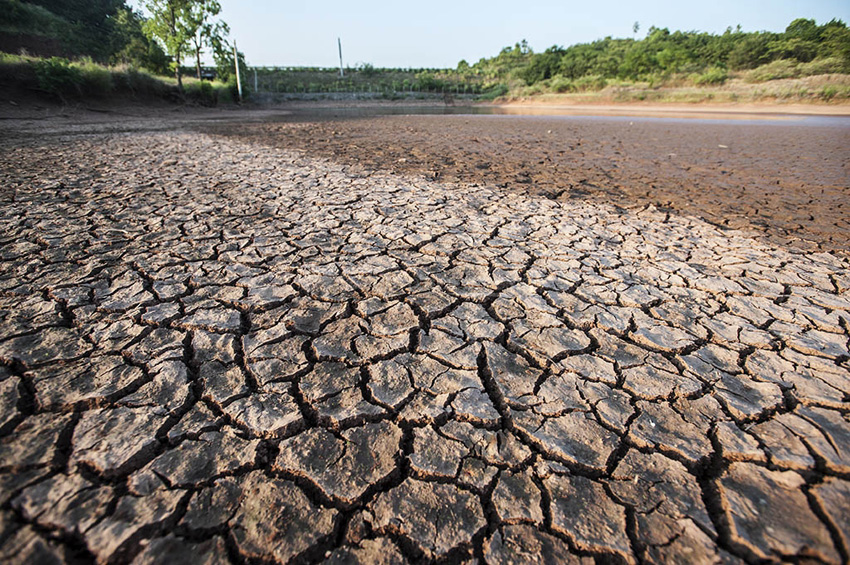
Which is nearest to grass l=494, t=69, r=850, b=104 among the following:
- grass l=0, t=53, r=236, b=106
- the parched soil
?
the parched soil

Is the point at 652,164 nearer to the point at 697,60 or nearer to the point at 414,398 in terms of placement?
the point at 414,398

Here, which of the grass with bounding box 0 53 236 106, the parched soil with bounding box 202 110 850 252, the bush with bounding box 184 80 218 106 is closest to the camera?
the parched soil with bounding box 202 110 850 252

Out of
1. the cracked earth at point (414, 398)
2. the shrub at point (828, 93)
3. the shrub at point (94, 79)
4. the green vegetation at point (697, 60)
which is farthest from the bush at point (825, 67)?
the shrub at point (94, 79)

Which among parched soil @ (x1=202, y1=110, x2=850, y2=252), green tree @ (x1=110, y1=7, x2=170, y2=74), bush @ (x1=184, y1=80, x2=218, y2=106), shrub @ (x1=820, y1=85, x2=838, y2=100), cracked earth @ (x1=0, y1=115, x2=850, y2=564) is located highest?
green tree @ (x1=110, y1=7, x2=170, y2=74)

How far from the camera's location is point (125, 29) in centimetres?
2848

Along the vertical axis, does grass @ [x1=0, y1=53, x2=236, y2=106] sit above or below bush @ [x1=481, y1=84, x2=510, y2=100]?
below

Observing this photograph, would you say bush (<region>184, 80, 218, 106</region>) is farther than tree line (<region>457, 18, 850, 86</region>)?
No

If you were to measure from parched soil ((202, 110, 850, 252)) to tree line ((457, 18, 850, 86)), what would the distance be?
21691 millimetres

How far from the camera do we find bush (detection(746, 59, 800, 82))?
920 inches

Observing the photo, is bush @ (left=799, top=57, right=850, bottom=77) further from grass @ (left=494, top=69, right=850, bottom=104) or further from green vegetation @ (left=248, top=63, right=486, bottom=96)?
green vegetation @ (left=248, top=63, right=486, bottom=96)

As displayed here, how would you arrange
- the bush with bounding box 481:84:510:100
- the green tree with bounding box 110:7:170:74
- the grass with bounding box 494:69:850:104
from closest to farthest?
the grass with bounding box 494:69:850:104
the green tree with bounding box 110:7:170:74
the bush with bounding box 481:84:510:100

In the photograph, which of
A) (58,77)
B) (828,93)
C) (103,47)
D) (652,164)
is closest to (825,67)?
(828,93)

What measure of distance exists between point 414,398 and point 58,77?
57.5ft

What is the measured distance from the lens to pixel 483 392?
169 centimetres
